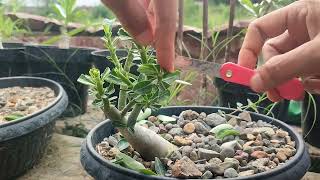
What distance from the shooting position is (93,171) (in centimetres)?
75

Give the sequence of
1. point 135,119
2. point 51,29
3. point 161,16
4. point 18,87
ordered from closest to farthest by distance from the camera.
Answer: point 161,16, point 135,119, point 18,87, point 51,29

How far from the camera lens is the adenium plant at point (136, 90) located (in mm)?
708

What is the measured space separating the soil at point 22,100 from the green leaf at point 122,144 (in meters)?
0.40

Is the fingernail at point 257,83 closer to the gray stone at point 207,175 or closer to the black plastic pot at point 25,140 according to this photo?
the gray stone at point 207,175

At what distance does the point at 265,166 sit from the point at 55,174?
1.97ft

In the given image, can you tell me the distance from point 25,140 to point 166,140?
0.36m

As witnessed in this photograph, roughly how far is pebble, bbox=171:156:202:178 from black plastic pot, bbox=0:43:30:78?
106 cm

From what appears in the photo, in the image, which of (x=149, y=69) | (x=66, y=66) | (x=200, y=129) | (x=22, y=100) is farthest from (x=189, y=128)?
(x=66, y=66)

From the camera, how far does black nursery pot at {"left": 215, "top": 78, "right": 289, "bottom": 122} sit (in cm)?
142

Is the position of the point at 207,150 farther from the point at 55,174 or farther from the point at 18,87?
the point at 18,87

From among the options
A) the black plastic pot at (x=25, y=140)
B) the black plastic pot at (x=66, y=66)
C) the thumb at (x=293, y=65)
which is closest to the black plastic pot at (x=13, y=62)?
the black plastic pot at (x=66, y=66)

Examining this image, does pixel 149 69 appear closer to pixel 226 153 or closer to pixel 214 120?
pixel 226 153

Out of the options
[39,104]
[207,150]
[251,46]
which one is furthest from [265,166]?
[39,104]

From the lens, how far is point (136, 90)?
2.32ft
